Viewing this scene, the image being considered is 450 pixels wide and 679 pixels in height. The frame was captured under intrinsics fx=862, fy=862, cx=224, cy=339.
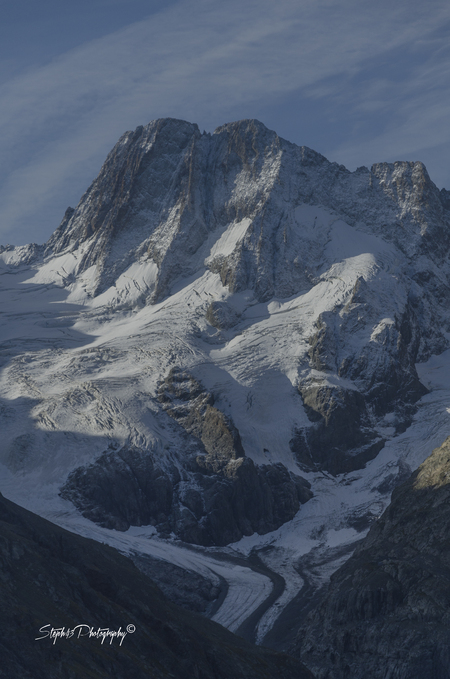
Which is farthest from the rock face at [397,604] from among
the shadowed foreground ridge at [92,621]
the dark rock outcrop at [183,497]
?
the dark rock outcrop at [183,497]

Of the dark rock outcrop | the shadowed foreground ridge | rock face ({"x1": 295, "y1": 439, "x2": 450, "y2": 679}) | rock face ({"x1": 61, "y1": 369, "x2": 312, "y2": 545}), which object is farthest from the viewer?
rock face ({"x1": 61, "y1": 369, "x2": 312, "y2": 545})

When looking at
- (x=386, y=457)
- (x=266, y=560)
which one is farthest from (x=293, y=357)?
(x=266, y=560)

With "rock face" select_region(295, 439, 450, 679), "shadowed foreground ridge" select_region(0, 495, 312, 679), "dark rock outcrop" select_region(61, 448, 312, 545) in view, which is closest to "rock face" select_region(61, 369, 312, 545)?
"dark rock outcrop" select_region(61, 448, 312, 545)

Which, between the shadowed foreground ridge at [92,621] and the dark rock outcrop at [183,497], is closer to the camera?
the shadowed foreground ridge at [92,621]

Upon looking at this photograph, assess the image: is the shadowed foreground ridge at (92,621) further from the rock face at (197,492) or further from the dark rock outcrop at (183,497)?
the rock face at (197,492)

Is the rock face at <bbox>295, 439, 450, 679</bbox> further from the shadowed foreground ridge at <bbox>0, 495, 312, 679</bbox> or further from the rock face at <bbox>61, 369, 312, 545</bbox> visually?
the rock face at <bbox>61, 369, 312, 545</bbox>

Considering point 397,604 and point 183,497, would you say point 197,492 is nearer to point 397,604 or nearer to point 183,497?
point 183,497

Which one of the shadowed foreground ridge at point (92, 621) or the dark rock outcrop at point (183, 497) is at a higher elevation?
the shadowed foreground ridge at point (92, 621)
